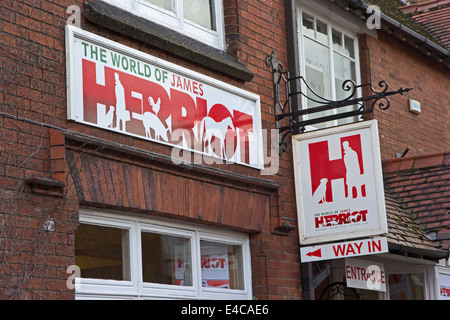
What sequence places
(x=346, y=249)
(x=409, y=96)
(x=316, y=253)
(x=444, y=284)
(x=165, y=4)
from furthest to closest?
(x=409, y=96), (x=444, y=284), (x=316, y=253), (x=346, y=249), (x=165, y=4)

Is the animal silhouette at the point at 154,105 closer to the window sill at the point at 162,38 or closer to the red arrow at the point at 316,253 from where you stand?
the window sill at the point at 162,38

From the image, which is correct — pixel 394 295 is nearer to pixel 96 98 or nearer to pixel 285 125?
pixel 285 125

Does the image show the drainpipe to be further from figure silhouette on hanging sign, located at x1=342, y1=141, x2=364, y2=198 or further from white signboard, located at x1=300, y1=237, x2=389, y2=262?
figure silhouette on hanging sign, located at x1=342, y1=141, x2=364, y2=198

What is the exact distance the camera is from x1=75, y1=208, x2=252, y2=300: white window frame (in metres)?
6.49

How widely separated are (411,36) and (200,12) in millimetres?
4820

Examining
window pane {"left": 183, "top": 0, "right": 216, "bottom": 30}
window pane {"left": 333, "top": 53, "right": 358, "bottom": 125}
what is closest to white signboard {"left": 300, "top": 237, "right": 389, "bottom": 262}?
window pane {"left": 183, "top": 0, "right": 216, "bottom": 30}

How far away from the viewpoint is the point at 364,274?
9.54 meters

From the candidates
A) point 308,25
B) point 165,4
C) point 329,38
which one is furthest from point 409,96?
point 165,4

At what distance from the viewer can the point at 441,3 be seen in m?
15.7

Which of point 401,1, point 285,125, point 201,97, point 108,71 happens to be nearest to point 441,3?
point 401,1

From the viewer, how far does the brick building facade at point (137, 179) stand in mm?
5879

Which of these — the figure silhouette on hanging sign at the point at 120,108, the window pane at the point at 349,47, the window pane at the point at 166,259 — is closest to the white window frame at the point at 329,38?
the window pane at the point at 349,47

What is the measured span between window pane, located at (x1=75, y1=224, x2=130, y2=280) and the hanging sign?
801 mm

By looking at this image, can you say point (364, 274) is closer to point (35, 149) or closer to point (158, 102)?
point (158, 102)
